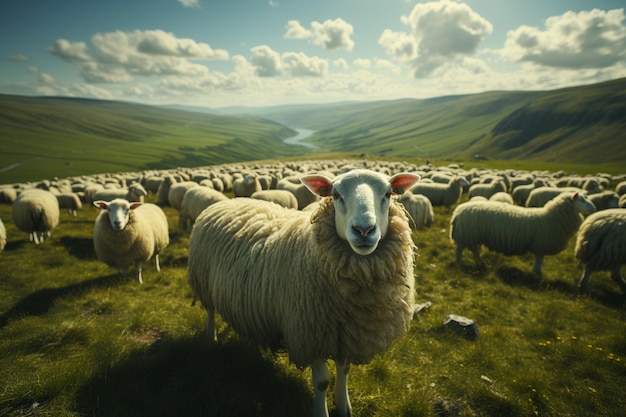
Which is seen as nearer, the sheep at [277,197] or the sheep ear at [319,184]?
the sheep ear at [319,184]

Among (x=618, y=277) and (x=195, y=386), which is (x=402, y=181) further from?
(x=618, y=277)

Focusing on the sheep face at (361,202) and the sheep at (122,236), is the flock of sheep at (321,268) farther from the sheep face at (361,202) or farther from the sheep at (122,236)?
the sheep at (122,236)

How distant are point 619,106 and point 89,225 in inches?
4996

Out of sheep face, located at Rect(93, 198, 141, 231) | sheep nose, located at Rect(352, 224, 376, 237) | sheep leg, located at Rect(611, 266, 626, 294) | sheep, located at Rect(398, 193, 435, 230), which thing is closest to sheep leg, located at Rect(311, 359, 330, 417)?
sheep nose, located at Rect(352, 224, 376, 237)

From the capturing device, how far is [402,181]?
3.08m

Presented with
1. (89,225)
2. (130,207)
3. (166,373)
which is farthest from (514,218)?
(89,225)

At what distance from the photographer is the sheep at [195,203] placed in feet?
35.5

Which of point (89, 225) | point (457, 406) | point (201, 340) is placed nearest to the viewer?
point (457, 406)

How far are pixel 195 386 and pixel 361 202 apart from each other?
10.1 ft

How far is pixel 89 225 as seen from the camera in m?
12.1

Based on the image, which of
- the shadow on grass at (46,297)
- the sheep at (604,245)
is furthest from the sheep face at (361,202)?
the sheep at (604,245)

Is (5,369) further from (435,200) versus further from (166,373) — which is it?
(435,200)

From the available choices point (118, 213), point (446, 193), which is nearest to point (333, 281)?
point (118, 213)

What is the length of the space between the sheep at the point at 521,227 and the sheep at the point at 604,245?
474 millimetres
